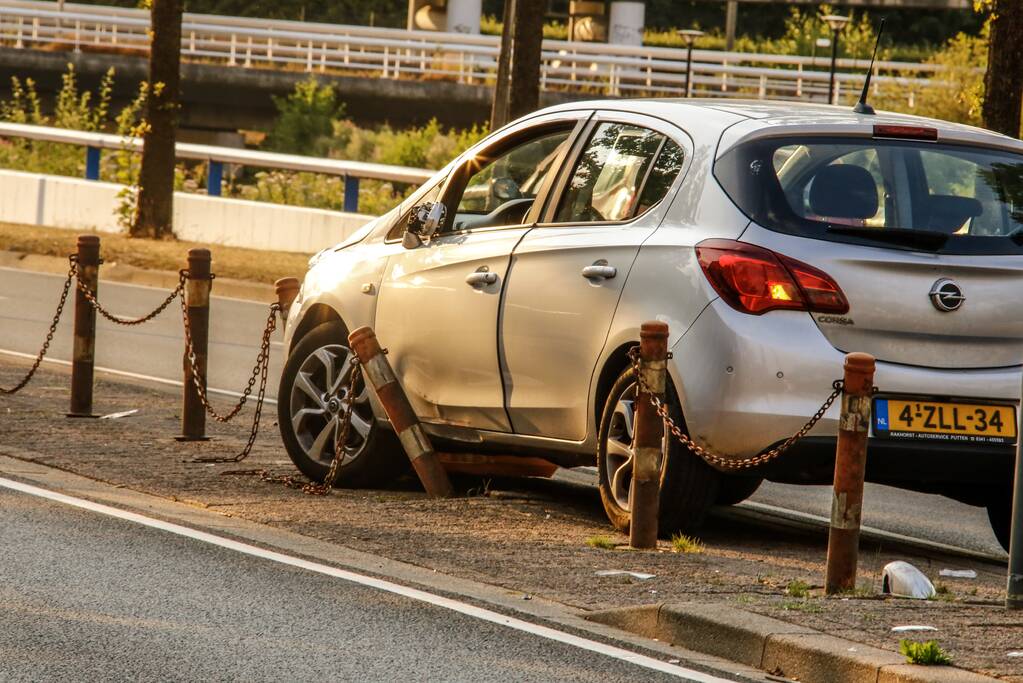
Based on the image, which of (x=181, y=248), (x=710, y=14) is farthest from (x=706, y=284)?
(x=710, y=14)

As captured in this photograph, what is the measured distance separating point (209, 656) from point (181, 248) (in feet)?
61.6

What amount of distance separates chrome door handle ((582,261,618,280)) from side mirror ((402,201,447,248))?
1.23 metres

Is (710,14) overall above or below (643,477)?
above

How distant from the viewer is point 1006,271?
24.1 feet

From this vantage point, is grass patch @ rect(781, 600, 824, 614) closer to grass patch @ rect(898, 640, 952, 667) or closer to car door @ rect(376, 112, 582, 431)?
grass patch @ rect(898, 640, 952, 667)

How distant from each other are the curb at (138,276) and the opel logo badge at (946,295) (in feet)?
43.3

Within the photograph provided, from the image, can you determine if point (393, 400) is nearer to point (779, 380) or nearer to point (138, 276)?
point (779, 380)

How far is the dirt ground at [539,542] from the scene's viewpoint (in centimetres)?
624

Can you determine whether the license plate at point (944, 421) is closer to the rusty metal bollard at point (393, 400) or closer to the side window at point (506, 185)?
the side window at point (506, 185)

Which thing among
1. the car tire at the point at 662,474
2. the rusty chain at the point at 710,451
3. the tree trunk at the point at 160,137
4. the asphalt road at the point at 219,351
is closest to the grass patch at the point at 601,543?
the car tire at the point at 662,474

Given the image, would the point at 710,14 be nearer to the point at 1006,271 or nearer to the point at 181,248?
the point at 181,248

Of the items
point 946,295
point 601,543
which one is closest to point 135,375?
point 601,543

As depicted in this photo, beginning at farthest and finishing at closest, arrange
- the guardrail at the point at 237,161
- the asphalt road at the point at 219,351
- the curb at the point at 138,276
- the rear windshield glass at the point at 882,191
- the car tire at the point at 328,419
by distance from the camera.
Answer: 1. the guardrail at the point at 237,161
2. the curb at the point at 138,276
3. the asphalt road at the point at 219,351
4. the car tire at the point at 328,419
5. the rear windshield glass at the point at 882,191

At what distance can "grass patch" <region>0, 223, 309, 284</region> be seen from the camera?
21.7m
